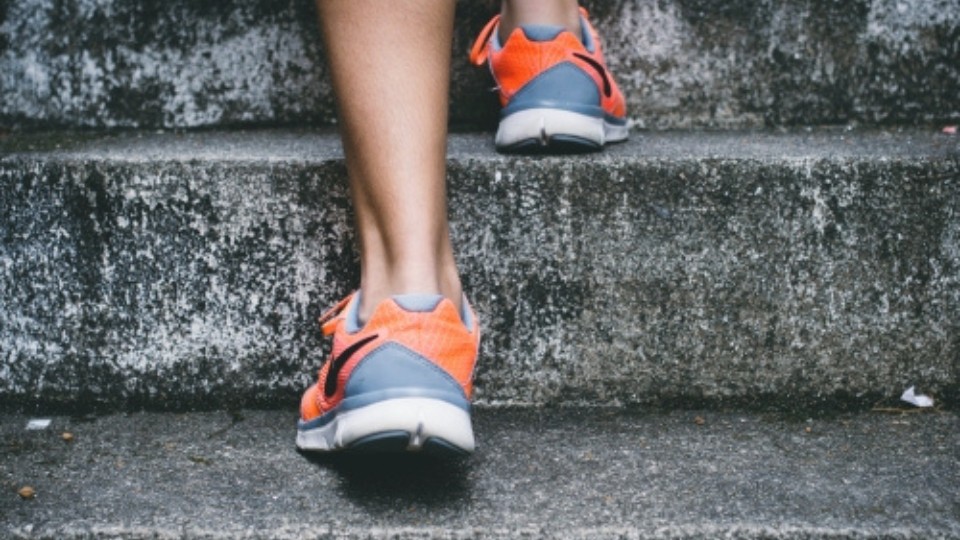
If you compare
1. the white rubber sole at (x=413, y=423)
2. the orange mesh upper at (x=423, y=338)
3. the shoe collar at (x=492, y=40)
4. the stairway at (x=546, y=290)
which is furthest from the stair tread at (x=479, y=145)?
the white rubber sole at (x=413, y=423)

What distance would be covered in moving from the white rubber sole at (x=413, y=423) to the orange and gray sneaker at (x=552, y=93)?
1.33 feet

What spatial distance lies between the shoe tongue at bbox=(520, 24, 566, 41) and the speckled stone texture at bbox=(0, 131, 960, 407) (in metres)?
0.17

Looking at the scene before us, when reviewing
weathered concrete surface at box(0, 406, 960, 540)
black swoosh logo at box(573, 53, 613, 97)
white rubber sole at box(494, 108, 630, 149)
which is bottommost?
weathered concrete surface at box(0, 406, 960, 540)

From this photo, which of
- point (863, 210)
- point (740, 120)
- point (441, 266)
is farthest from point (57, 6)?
point (863, 210)

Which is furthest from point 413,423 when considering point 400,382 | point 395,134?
point 395,134

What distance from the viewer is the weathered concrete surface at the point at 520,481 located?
2.83ft

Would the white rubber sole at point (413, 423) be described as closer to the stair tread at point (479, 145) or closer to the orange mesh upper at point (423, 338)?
the orange mesh upper at point (423, 338)

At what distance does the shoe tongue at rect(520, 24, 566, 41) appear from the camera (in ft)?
3.88

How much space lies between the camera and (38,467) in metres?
0.99

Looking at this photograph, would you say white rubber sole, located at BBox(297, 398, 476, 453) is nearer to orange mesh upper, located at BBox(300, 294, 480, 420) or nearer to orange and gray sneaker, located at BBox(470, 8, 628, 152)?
orange mesh upper, located at BBox(300, 294, 480, 420)

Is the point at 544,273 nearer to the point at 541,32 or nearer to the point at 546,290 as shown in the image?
the point at 546,290

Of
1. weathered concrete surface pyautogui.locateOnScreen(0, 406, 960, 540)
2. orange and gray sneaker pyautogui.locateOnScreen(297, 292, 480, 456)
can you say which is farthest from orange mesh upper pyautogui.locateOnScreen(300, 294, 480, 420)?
weathered concrete surface pyautogui.locateOnScreen(0, 406, 960, 540)

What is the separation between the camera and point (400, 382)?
872 millimetres

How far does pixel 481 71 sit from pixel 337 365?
1.97 feet
